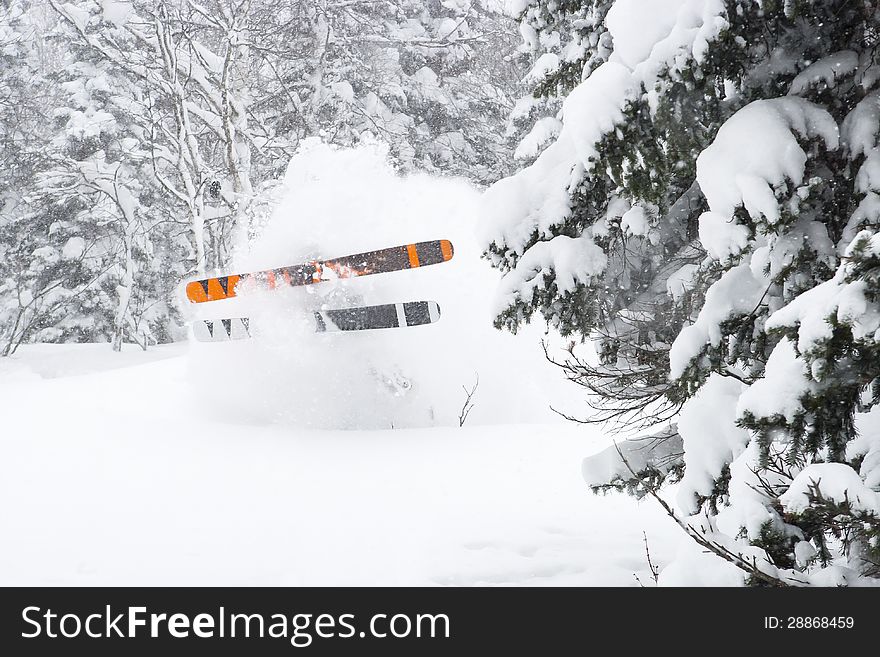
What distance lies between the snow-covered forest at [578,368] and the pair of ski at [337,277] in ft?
0.58

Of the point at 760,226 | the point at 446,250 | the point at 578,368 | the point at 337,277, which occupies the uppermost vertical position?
the point at 337,277

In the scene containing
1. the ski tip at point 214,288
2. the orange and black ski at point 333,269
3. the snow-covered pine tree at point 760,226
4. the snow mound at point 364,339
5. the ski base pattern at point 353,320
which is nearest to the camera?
the snow-covered pine tree at point 760,226

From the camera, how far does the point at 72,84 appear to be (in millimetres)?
21750

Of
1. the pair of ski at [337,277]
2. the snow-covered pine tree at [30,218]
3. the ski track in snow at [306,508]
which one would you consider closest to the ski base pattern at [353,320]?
the pair of ski at [337,277]

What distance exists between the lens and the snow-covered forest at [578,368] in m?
2.36

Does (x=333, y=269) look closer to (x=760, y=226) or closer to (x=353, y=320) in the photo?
(x=353, y=320)

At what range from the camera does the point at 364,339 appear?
8422 mm

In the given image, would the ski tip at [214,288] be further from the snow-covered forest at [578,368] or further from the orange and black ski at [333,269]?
the snow-covered forest at [578,368]

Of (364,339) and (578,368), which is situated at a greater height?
(364,339)

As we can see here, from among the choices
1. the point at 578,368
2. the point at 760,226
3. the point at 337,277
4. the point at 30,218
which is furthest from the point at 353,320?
the point at 30,218

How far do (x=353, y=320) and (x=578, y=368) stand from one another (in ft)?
13.4

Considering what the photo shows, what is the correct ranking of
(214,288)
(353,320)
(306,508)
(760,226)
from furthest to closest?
(214,288) < (353,320) < (306,508) < (760,226)

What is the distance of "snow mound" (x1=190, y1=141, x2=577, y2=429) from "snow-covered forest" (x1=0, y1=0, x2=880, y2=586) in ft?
0.11

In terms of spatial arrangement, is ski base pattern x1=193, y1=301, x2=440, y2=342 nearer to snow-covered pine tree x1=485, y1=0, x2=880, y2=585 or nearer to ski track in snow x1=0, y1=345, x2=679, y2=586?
ski track in snow x1=0, y1=345, x2=679, y2=586
